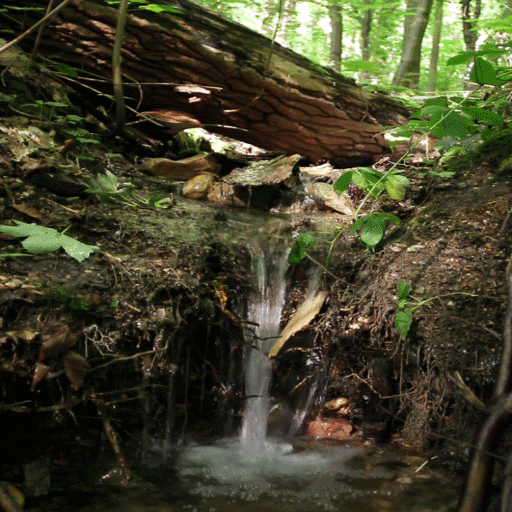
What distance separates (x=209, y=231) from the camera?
2.91 metres

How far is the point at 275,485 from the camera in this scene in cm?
209

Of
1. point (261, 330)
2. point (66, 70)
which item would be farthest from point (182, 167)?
point (261, 330)

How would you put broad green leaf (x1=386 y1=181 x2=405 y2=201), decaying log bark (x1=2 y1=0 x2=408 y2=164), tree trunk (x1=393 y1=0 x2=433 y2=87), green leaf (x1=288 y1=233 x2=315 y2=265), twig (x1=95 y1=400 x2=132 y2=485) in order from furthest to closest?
tree trunk (x1=393 y1=0 x2=433 y2=87) < decaying log bark (x1=2 y1=0 x2=408 y2=164) < broad green leaf (x1=386 y1=181 x2=405 y2=201) < green leaf (x1=288 y1=233 x2=315 y2=265) < twig (x1=95 y1=400 x2=132 y2=485)

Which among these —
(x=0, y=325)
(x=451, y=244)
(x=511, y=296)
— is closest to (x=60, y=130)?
(x=0, y=325)

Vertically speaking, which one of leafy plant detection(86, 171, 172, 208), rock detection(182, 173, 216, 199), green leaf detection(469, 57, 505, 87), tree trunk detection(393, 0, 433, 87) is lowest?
leafy plant detection(86, 171, 172, 208)

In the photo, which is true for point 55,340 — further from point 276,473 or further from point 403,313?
point 403,313

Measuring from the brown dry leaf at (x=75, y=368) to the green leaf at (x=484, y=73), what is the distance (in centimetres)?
244

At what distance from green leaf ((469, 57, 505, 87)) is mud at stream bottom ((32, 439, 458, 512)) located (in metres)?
2.03

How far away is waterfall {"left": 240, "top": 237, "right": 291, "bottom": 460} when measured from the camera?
2580mm

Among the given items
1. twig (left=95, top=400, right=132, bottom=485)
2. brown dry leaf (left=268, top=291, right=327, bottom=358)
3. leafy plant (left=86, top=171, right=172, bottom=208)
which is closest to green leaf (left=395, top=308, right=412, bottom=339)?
brown dry leaf (left=268, top=291, right=327, bottom=358)

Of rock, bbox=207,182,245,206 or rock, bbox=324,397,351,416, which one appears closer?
rock, bbox=324,397,351,416

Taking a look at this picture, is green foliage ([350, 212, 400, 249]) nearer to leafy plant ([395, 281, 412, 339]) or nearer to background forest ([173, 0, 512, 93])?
leafy plant ([395, 281, 412, 339])

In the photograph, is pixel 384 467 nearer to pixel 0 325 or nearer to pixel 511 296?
pixel 511 296

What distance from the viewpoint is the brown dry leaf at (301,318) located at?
2639 mm
